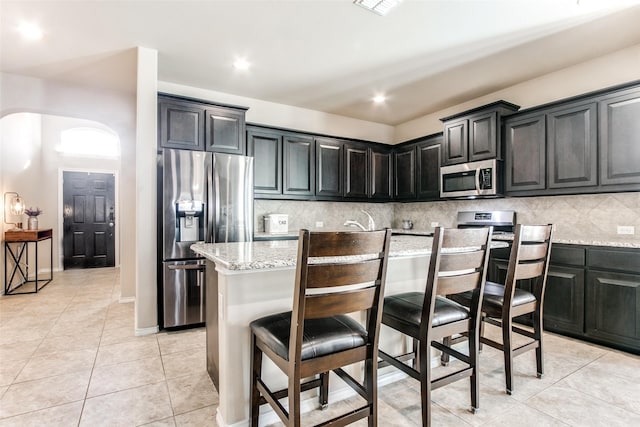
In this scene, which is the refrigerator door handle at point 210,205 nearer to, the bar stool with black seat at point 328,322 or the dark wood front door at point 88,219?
the bar stool with black seat at point 328,322

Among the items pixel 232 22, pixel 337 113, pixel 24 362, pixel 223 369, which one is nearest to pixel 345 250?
pixel 223 369

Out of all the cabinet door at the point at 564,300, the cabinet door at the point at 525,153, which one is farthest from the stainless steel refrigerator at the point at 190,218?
the cabinet door at the point at 564,300

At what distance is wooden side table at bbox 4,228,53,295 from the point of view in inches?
171

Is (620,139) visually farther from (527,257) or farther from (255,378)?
(255,378)

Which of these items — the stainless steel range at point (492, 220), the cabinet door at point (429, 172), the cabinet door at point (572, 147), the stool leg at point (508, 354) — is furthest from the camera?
the cabinet door at point (429, 172)

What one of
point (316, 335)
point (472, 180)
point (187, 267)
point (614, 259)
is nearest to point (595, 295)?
point (614, 259)

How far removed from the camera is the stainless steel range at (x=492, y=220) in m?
3.75

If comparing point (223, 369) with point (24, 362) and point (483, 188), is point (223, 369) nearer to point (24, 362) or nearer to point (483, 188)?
point (24, 362)

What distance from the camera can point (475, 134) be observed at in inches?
150

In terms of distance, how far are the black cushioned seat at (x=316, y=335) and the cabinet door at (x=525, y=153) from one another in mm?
2983

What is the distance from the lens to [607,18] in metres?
2.51

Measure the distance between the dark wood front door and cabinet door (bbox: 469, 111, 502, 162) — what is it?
687cm

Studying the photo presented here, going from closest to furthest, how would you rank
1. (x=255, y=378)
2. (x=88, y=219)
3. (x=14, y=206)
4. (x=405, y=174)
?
(x=255, y=378), (x=14, y=206), (x=405, y=174), (x=88, y=219)

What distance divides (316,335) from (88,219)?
6985 mm
